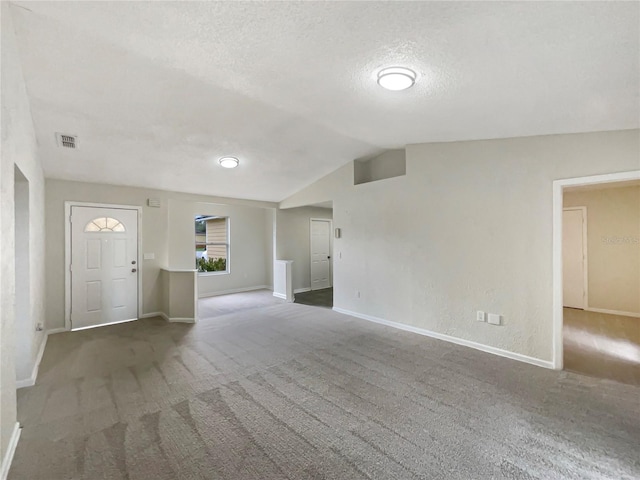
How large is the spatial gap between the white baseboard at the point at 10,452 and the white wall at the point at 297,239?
542 cm

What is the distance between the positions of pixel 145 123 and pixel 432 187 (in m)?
3.77

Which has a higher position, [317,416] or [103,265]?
[103,265]

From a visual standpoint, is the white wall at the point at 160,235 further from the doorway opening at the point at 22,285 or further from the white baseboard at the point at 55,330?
the doorway opening at the point at 22,285

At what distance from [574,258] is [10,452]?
316 inches

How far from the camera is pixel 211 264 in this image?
7785 mm

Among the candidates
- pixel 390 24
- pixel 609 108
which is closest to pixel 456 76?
pixel 390 24

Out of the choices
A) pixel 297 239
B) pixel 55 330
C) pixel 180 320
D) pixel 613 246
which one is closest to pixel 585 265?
pixel 613 246

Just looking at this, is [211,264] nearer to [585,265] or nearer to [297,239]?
[297,239]

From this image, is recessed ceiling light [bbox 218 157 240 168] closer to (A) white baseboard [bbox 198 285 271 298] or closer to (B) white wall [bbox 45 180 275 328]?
(B) white wall [bbox 45 180 275 328]

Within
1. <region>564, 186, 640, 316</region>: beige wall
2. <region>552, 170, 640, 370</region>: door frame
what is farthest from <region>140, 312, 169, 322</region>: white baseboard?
<region>564, 186, 640, 316</region>: beige wall

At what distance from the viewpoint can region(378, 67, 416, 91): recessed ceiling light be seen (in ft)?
7.45

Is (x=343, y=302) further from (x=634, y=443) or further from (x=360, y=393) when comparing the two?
(x=634, y=443)

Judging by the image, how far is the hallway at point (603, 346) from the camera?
10.1ft

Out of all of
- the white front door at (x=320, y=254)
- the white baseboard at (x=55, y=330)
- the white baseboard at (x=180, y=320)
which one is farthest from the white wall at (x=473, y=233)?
the white baseboard at (x=55, y=330)
